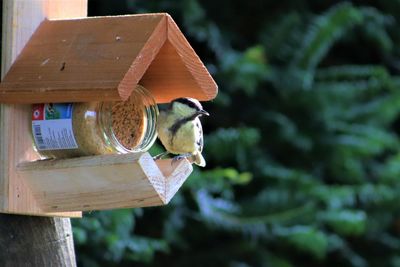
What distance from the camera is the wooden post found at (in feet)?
7.91

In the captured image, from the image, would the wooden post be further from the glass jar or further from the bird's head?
the bird's head

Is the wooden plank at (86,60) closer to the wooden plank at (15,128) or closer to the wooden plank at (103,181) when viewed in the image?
the wooden plank at (15,128)

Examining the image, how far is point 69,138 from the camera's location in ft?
7.69

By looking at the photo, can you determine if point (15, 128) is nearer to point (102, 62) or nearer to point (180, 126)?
point (102, 62)

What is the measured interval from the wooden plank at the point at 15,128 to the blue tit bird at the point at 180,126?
0.33 m

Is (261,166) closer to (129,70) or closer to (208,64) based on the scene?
(208,64)

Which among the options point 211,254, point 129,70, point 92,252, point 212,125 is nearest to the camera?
point 129,70

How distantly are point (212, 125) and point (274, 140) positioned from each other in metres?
0.35

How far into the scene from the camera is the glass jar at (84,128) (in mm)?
2352

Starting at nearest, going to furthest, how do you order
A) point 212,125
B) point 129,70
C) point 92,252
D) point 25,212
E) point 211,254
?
point 129,70
point 25,212
point 92,252
point 211,254
point 212,125

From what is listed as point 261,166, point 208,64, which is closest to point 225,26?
point 208,64

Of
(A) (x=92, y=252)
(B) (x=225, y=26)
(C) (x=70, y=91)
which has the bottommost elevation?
(A) (x=92, y=252)

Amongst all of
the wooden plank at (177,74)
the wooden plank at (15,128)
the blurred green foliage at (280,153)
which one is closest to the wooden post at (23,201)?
the wooden plank at (15,128)

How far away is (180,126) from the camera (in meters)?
2.48
